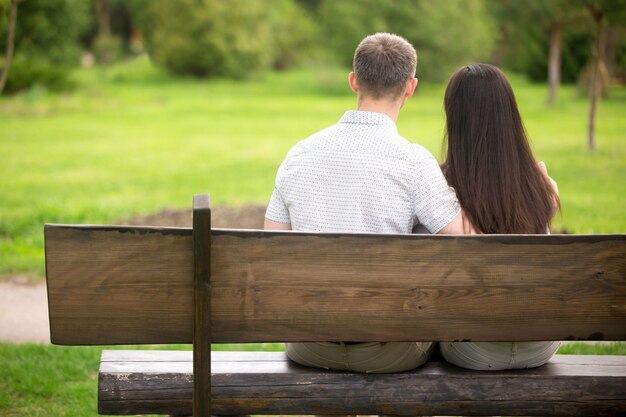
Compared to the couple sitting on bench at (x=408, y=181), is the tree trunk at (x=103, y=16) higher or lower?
higher

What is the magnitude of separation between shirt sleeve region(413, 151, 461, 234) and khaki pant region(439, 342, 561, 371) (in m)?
0.45

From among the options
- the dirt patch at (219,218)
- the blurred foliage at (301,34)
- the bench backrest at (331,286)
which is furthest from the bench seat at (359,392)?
the blurred foliage at (301,34)

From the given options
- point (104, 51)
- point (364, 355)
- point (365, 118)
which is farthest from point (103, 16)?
point (364, 355)

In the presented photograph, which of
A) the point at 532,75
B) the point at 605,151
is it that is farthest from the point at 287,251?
the point at 532,75

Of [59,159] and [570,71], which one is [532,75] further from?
[59,159]

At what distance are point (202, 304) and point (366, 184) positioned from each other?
30.5 inches

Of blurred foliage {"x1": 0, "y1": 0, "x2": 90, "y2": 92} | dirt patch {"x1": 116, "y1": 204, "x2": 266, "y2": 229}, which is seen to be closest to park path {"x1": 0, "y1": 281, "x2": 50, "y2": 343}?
dirt patch {"x1": 116, "y1": 204, "x2": 266, "y2": 229}

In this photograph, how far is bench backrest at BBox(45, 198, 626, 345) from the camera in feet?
8.92

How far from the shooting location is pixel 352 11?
3378cm

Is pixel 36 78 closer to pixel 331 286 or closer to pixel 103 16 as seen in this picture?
pixel 103 16

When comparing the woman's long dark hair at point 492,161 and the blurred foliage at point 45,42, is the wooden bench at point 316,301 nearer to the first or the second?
the woman's long dark hair at point 492,161

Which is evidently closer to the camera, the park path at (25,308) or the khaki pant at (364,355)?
the khaki pant at (364,355)

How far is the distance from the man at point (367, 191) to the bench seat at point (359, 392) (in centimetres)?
8

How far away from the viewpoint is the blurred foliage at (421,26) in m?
33.6
